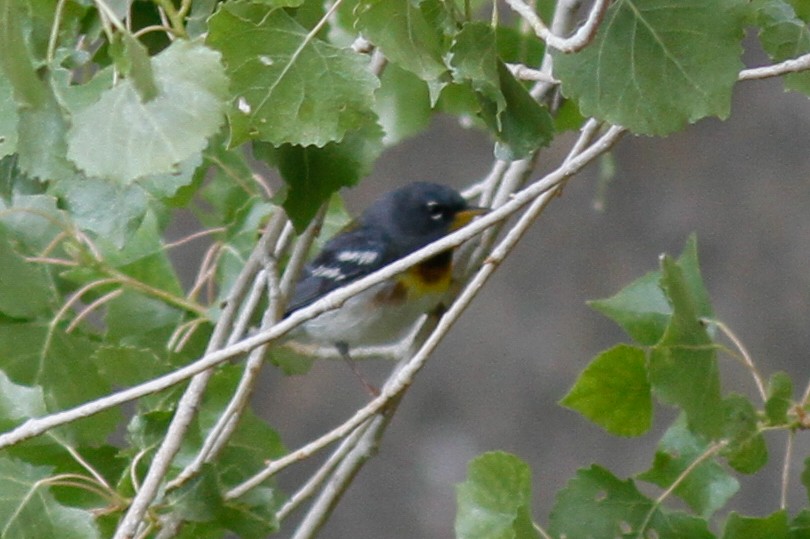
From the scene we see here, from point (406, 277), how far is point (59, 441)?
3.64 feet

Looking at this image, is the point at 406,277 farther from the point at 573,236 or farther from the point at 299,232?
the point at 573,236

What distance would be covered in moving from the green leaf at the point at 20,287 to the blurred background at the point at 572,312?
121 inches

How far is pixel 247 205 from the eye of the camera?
6.72ft

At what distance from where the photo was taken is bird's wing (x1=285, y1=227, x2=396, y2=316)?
2799 millimetres

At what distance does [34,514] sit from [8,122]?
495 mm

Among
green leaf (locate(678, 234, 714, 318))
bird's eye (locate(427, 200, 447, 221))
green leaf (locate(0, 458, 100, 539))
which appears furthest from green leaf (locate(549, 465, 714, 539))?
bird's eye (locate(427, 200, 447, 221))

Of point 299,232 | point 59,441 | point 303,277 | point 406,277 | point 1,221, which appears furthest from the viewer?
point 303,277

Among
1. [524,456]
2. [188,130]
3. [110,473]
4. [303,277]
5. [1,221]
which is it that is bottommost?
[524,456]

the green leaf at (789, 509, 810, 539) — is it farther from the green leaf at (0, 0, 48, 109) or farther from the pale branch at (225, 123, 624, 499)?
the green leaf at (0, 0, 48, 109)

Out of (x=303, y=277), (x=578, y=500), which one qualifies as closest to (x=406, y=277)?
(x=303, y=277)

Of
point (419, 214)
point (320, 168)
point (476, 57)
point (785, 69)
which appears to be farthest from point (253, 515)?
point (419, 214)

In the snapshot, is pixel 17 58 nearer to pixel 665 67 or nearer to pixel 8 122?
pixel 8 122

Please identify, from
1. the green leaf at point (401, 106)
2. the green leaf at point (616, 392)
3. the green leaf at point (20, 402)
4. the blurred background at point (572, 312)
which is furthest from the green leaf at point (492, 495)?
the blurred background at point (572, 312)

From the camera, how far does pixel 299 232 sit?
4.70 ft
